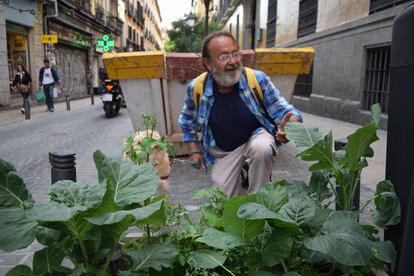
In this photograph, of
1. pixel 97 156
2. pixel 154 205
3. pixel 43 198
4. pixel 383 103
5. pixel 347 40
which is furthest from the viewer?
pixel 347 40

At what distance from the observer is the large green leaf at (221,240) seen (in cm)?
171

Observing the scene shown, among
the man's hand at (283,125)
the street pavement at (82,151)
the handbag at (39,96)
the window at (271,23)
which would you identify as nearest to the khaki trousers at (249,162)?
the man's hand at (283,125)

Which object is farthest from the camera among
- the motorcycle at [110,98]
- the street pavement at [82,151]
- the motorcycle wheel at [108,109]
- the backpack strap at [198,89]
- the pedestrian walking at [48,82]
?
the pedestrian walking at [48,82]

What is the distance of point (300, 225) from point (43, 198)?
3.57m

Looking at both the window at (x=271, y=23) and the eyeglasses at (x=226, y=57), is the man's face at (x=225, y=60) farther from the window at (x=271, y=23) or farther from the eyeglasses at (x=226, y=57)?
the window at (x=271, y=23)

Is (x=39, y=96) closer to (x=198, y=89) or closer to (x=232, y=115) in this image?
(x=198, y=89)

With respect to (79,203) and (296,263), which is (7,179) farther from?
(296,263)

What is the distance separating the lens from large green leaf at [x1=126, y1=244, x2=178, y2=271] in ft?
5.93

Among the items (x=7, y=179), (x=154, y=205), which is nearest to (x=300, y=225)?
(x=154, y=205)

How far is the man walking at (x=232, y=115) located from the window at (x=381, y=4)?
705cm

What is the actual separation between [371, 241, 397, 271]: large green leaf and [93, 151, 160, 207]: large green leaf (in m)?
1.01

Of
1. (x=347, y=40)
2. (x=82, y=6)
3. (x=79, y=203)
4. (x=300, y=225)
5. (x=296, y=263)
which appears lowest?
(x=296, y=263)

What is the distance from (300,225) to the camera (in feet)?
5.84

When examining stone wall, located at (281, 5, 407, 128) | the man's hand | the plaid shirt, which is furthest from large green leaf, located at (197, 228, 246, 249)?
stone wall, located at (281, 5, 407, 128)
